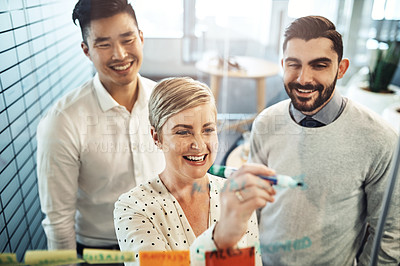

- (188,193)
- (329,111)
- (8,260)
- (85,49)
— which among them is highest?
(85,49)

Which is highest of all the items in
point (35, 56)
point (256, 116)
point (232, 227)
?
point (35, 56)

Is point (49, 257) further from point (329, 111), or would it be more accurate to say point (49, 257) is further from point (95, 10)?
point (329, 111)

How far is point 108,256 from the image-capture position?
51cm

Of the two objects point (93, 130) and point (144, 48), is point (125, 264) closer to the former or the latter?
point (93, 130)

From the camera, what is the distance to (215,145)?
0.53 m

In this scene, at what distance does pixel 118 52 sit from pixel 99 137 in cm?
16

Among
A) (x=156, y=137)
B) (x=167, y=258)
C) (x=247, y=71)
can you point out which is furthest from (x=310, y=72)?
(x=167, y=258)

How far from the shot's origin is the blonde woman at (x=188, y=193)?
484 millimetres

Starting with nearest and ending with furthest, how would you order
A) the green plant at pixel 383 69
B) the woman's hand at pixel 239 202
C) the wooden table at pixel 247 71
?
the woman's hand at pixel 239 202, the wooden table at pixel 247 71, the green plant at pixel 383 69

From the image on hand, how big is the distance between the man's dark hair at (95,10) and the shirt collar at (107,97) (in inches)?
2.9

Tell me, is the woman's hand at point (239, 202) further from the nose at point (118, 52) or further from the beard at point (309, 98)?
the nose at point (118, 52)

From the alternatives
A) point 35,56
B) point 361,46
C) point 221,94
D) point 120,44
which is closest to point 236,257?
point 221,94

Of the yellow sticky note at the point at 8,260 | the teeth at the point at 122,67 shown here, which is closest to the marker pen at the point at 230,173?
the teeth at the point at 122,67

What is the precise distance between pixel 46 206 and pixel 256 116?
0.43 metres
